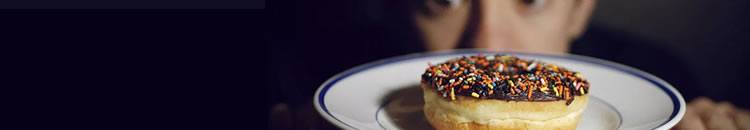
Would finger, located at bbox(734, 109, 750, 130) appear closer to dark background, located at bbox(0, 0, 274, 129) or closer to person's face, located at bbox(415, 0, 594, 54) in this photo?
person's face, located at bbox(415, 0, 594, 54)

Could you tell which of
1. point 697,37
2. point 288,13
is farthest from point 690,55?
point 288,13

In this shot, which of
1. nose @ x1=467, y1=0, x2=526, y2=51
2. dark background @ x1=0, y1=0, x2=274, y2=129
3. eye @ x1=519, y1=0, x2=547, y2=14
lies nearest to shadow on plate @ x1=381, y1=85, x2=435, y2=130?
nose @ x1=467, y1=0, x2=526, y2=51

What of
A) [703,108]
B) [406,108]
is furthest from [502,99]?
[703,108]

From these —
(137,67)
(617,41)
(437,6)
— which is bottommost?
(137,67)

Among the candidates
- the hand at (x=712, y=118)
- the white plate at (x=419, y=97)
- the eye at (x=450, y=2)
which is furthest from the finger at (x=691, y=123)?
the eye at (x=450, y=2)

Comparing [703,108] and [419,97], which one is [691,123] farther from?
[419,97]

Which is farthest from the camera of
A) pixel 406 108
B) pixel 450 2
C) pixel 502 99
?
pixel 450 2
